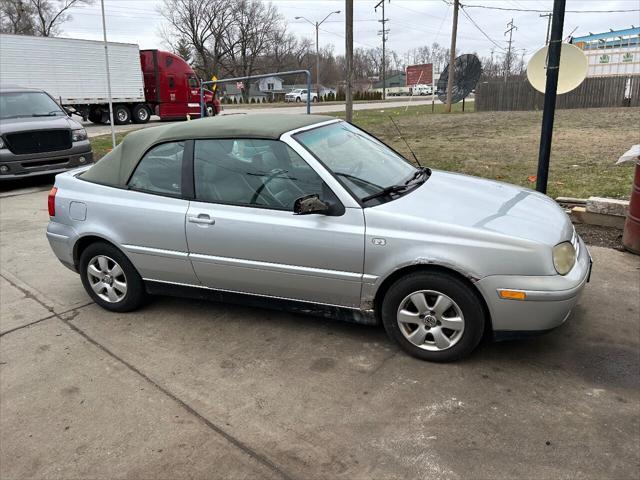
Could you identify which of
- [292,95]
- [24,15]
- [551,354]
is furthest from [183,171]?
[24,15]

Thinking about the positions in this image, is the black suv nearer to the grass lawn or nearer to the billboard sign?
the grass lawn

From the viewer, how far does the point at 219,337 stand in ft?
12.7

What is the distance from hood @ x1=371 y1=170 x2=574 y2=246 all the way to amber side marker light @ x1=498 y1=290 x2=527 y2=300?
0.33 m

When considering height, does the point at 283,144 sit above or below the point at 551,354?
above

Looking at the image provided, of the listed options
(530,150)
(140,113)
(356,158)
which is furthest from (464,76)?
(356,158)

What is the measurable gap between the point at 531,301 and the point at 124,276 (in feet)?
10.1

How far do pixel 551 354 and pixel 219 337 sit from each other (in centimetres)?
235

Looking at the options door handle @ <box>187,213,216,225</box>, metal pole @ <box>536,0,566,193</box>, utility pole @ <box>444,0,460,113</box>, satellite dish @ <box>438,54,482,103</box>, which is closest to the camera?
door handle @ <box>187,213,216,225</box>

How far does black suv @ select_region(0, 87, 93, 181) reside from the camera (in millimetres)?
9320

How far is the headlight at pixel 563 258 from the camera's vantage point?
3104mm

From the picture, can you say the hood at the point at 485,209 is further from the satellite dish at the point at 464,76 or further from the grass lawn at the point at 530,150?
the satellite dish at the point at 464,76

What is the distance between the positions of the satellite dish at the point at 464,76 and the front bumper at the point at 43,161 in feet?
70.8

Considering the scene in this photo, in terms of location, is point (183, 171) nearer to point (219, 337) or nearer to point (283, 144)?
point (283, 144)

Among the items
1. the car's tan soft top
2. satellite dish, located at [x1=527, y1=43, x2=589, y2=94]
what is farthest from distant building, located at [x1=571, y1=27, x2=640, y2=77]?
the car's tan soft top
